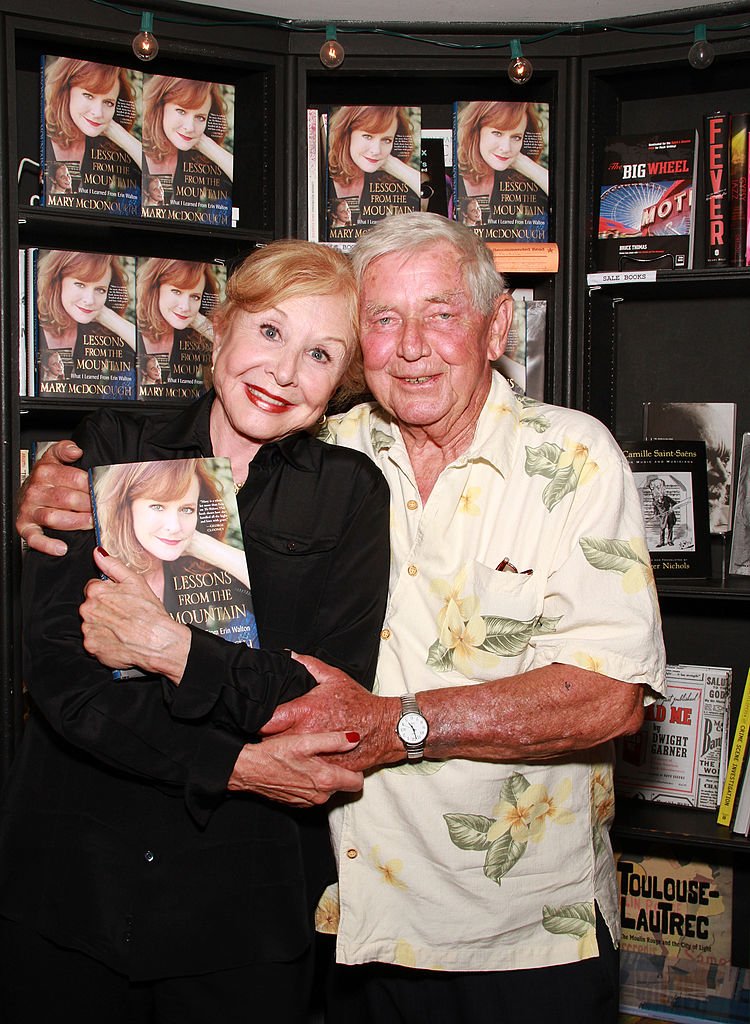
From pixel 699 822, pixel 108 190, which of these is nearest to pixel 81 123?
pixel 108 190

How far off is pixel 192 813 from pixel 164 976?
24 centimetres

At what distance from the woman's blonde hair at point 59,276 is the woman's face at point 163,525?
3.68ft

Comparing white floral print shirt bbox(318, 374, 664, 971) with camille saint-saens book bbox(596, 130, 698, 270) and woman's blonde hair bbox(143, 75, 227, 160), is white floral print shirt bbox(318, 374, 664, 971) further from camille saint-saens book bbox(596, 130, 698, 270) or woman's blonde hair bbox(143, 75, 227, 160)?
woman's blonde hair bbox(143, 75, 227, 160)

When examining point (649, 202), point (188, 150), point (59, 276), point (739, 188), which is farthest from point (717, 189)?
point (59, 276)

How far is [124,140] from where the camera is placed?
2.46 metres

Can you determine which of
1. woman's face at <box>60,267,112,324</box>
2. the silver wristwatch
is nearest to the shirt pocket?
the silver wristwatch

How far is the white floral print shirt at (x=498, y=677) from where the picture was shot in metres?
1.58

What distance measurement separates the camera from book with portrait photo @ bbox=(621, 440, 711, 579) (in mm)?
2580

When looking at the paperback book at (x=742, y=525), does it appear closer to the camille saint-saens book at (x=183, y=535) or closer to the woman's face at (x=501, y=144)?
the woman's face at (x=501, y=144)

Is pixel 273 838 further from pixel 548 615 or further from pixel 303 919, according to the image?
pixel 548 615

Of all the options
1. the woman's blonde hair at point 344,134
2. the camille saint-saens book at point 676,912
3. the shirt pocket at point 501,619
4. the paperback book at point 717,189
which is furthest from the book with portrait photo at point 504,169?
the camille saint-saens book at point 676,912

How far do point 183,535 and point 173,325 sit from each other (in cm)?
118

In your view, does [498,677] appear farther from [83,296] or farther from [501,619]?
[83,296]

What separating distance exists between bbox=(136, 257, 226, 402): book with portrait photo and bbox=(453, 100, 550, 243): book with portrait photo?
712 mm
